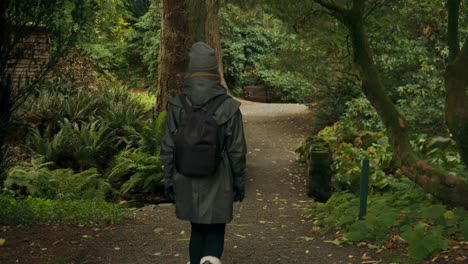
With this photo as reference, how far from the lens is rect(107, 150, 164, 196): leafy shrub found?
36.3 feet

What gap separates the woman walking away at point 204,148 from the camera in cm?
452

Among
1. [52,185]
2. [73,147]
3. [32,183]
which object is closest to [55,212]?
[32,183]

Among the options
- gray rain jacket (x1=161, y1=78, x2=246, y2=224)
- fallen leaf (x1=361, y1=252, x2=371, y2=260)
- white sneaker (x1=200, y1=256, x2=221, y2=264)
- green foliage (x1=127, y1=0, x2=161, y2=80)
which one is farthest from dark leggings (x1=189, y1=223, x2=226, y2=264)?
green foliage (x1=127, y1=0, x2=161, y2=80)

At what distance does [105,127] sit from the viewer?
1329cm

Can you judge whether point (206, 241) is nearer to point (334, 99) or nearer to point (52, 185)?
point (52, 185)

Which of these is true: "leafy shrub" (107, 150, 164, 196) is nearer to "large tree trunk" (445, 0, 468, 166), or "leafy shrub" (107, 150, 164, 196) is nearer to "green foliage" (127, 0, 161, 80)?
"large tree trunk" (445, 0, 468, 166)

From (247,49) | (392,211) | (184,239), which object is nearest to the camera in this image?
(392,211)

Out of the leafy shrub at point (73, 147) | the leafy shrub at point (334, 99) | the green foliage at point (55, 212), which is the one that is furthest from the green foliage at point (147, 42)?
the green foliage at point (55, 212)

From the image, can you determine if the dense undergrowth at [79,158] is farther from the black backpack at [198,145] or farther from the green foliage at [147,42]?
the green foliage at [147,42]

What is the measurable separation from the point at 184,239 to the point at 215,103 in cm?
302

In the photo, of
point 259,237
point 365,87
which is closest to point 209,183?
point 259,237

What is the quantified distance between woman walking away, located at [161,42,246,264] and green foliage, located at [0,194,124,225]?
311cm

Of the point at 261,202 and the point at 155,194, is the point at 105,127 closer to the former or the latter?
the point at 155,194

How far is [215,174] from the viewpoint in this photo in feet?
15.1
